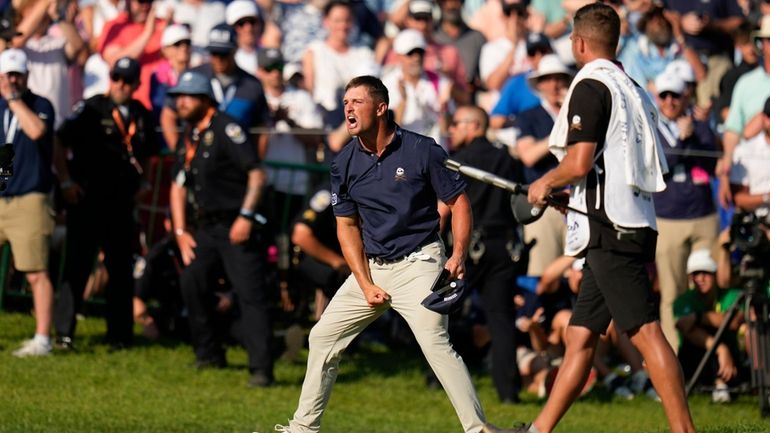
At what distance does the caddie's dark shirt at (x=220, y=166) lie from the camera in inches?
464

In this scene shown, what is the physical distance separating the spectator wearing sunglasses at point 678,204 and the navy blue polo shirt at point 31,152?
5101 millimetres

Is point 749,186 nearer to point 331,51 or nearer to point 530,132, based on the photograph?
point 530,132

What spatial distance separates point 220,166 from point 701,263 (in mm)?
4087

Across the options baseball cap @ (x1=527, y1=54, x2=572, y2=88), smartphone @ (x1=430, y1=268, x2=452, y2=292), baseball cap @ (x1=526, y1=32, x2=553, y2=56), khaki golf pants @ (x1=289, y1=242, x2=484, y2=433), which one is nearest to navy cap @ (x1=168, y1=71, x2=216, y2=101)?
baseball cap @ (x1=527, y1=54, x2=572, y2=88)

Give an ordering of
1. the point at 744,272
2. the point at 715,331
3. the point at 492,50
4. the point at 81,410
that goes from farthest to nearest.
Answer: the point at 492,50
the point at 715,331
the point at 744,272
the point at 81,410

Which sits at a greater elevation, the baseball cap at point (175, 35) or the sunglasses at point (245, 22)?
the sunglasses at point (245, 22)

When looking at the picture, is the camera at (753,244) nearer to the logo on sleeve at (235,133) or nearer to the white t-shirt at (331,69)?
the logo on sleeve at (235,133)

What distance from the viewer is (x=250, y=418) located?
1063cm

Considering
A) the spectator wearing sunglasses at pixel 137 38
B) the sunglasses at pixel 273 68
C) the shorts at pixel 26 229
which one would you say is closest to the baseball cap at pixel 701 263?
the sunglasses at pixel 273 68

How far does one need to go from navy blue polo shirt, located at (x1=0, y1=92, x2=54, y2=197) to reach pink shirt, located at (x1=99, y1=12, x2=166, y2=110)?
2871 mm

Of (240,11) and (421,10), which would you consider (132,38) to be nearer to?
(240,11)

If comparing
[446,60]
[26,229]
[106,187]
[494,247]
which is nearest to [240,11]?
[446,60]

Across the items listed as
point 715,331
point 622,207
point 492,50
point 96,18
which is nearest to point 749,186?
point 715,331

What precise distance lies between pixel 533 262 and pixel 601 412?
1.73 metres
